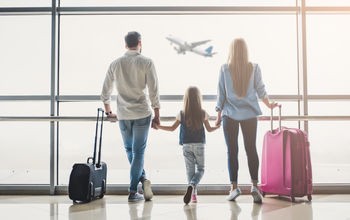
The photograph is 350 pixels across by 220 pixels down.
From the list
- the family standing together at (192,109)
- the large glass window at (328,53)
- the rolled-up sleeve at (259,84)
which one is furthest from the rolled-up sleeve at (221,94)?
the large glass window at (328,53)

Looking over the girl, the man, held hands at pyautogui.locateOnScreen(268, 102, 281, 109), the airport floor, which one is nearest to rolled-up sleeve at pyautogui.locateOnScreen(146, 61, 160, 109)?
the man

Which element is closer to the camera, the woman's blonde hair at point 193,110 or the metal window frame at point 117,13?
the woman's blonde hair at point 193,110

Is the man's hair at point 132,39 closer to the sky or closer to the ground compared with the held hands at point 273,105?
closer to the sky

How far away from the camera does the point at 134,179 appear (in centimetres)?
292

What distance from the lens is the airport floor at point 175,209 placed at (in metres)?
2.25

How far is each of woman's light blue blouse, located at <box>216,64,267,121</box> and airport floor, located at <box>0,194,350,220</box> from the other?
73 centimetres

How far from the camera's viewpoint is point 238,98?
9.52 feet

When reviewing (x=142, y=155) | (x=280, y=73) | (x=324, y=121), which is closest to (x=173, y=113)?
(x=142, y=155)

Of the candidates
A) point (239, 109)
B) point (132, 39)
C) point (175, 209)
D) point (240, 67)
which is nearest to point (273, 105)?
point (239, 109)

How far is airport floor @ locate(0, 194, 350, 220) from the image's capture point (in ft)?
7.38

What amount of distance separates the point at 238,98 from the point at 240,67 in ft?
0.87

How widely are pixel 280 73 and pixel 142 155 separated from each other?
172 centimetres

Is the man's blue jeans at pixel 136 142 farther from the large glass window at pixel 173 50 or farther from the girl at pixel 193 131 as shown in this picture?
the large glass window at pixel 173 50

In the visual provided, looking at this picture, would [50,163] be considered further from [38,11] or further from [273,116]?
[273,116]
